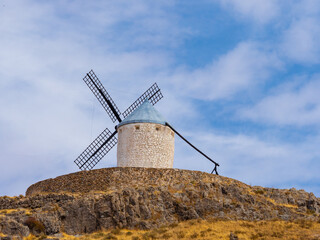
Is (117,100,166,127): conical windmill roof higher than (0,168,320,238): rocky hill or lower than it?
higher

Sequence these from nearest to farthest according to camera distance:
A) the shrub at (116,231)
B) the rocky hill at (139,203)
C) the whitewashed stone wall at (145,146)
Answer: the shrub at (116,231), the rocky hill at (139,203), the whitewashed stone wall at (145,146)

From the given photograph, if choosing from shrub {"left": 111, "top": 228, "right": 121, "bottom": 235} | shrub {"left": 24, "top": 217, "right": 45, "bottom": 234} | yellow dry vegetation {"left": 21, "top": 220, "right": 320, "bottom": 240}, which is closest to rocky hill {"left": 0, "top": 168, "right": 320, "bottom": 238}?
shrub {"left": 24, "top": 217, "right": 45, "bottom": 234}

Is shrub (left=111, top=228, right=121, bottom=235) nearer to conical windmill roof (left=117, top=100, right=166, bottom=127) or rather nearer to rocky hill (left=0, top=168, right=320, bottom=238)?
rocky hill (left=0, top=168, right=320, bottom=238)

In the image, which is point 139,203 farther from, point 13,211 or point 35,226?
point 13,211

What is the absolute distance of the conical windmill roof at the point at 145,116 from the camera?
43.3 meters

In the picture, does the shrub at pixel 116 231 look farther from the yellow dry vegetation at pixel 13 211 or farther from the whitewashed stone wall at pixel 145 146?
the whitewashed stone wall at pixel 145 146

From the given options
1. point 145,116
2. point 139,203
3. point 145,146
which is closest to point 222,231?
point 139,203

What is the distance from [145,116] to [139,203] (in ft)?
32.2

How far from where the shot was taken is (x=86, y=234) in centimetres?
3391

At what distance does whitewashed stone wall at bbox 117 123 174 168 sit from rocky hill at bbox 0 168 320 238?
9.10 ft

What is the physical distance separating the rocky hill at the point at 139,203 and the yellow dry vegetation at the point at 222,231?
92 centimetres

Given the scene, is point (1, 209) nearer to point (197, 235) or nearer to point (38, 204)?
point (38, 204)

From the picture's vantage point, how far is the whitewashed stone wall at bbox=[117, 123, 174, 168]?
4203cm

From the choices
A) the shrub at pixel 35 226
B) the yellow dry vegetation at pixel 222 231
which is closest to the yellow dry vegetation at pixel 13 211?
the shrub at pixel 35 226
